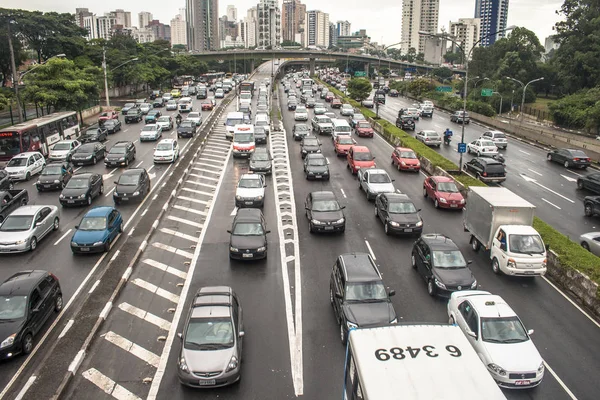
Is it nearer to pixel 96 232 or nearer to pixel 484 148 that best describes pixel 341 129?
pixel 484 148

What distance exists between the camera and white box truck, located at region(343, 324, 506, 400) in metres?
8.21

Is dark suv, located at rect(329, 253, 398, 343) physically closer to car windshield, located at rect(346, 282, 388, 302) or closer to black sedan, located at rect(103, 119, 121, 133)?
car windshield, located at rect(346, 282, 388, 302)

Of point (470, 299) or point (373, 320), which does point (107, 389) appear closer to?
point (373, 320)

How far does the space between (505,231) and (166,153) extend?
26.1 metres

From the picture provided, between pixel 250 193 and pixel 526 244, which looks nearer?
pixel 526 244

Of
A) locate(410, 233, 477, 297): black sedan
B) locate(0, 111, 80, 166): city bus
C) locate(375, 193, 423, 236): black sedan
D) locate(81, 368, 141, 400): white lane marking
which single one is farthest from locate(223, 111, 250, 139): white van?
locate(81, 368, 141, 400): white lane marking

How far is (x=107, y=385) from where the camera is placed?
496 inches

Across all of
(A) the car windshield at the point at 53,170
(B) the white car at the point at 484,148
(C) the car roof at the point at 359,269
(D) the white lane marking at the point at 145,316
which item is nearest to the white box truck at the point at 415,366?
(C) the car roof at the point at 359,269

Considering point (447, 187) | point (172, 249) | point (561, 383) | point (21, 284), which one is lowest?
point (561, 383)

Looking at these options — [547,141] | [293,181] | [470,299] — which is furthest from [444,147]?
[470,299]

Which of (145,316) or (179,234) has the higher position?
(179,234)

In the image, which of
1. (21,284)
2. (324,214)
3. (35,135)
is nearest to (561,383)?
(324,214)

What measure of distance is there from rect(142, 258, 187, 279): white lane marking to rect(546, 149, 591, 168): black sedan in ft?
107

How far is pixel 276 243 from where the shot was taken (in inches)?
884
